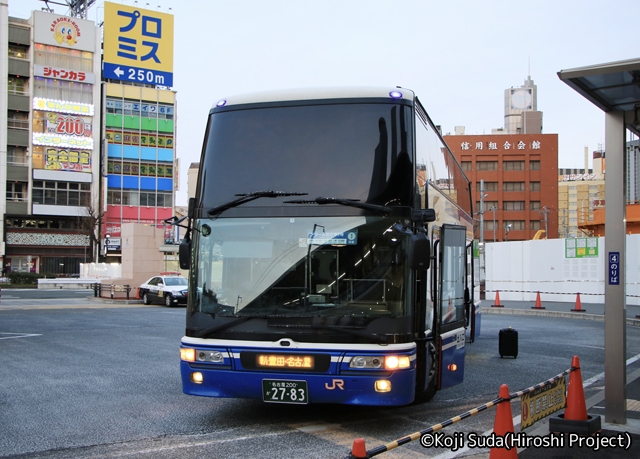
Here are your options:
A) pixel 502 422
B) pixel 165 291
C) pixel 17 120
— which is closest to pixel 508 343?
pixel 502 422

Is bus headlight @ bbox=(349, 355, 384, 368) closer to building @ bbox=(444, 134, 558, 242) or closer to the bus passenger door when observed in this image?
the bus passenger door

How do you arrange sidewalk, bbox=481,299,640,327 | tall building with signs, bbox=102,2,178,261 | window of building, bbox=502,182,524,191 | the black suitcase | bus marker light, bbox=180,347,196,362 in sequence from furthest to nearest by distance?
window of building, bbox=502,182,524,191
tall building with signs, bbox=102,2,178,261
sidewalk, bbox=481,299,640,327
the black suitcase
bus marker light, bbox=180,347,196,362

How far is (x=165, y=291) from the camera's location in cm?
3384

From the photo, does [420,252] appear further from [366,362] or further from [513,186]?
[513,186]

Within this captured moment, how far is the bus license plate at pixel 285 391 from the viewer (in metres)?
7.29

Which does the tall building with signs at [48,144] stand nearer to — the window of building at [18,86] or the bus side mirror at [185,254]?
the window of building at [18,86]

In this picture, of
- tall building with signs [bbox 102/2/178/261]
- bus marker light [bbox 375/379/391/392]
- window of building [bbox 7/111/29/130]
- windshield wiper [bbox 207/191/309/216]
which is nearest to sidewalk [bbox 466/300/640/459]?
bus marker light [bbox 375/379/391/392]

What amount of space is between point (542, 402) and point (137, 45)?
7898 centimetres

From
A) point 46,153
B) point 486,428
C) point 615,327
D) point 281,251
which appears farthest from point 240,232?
point 46,153

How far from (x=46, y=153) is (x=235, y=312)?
2821 inches

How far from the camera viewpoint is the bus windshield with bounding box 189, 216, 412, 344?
725cm

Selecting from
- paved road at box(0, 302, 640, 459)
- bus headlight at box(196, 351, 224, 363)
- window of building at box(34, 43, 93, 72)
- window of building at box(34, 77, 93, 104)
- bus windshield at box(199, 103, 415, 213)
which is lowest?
paved road at box(0, 302, 640, 459)

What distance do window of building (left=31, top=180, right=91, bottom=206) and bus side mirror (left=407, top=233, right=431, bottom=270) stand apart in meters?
72.0

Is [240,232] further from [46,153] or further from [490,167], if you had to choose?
[490,167]
